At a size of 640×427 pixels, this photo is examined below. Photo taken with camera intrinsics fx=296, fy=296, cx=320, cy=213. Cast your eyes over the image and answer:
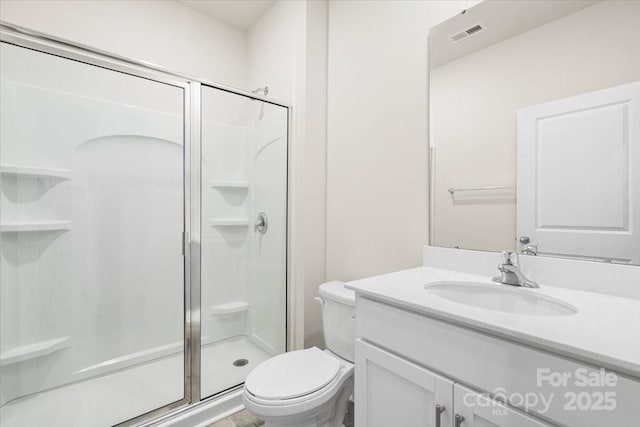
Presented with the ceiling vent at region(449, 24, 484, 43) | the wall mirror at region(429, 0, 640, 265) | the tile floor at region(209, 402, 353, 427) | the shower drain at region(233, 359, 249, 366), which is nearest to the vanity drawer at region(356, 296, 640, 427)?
the wall mirror at region(429, 0, 640, 265)

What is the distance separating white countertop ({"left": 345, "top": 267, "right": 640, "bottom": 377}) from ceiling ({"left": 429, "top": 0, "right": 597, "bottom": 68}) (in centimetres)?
93

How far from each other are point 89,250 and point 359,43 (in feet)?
6.59

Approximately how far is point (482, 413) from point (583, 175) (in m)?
0.80

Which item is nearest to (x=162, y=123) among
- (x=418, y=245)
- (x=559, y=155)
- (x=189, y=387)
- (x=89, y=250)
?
(x=89, y=250)

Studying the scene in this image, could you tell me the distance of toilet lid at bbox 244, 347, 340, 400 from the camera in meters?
1.10

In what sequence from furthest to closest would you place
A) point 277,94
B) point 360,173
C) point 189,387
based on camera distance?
point 277,94
point 360,173
point 189,387

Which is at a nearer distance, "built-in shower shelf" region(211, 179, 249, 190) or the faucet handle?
the faucet handle

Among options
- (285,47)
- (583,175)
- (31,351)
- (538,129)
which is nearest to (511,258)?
(583,175)

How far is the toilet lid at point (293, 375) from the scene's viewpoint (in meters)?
1.10

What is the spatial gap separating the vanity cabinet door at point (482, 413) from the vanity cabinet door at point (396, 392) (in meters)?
0.02

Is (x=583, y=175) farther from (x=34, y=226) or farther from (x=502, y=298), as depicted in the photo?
(x=34, y=226)

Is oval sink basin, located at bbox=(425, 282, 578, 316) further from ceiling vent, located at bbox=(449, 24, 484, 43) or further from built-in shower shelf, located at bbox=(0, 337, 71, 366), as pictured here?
built-in shower shelf, located at bbox=(0, 337, 71, 366)

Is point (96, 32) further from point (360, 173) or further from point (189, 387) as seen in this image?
point (189, 387)

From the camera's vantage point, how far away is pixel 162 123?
6.11 ft
